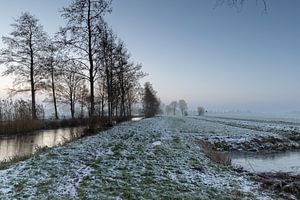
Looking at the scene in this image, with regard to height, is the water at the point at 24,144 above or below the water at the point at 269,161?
above

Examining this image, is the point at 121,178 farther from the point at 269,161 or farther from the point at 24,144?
the point at 24,144

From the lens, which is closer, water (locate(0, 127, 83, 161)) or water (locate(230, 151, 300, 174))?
water (locate(230, 151, 300, 174))

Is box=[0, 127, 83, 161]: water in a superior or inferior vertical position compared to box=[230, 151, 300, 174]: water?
superior

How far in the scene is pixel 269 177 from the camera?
11.2m

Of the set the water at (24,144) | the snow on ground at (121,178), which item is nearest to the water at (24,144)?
the water at (24,144)

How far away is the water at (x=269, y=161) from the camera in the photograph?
13716 mm

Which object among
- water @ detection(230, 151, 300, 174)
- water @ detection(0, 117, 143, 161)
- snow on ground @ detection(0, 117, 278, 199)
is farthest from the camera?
water @ detection(0, 117, 143, 161)

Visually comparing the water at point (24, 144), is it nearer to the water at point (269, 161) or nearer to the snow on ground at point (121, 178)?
the snow on ground at point (121, 178)

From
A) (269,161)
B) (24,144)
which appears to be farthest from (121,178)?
(24,144)

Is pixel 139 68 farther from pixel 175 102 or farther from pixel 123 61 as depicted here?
pixel 175 102

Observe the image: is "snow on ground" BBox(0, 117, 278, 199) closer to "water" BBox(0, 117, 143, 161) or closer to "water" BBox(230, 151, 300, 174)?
"water" BBox(230, 151, 300, 174)

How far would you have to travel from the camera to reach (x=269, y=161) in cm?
1612

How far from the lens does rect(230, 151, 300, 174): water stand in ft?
45.0

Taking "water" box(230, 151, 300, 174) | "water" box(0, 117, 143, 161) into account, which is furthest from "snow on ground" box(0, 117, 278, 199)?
"water" box(0, 117, 143, 161)
